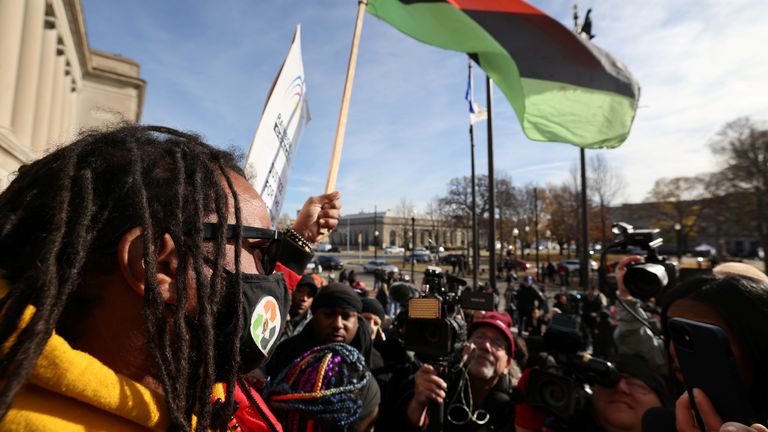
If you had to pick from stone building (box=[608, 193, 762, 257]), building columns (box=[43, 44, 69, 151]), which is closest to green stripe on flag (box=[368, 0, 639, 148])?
building columns (box=[43, 44, 69, 151])

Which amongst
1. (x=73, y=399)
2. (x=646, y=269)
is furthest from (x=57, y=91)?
(x=646, y=269)

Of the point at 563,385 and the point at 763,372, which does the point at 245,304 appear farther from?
the point at 563,385

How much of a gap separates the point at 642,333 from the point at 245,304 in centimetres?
408

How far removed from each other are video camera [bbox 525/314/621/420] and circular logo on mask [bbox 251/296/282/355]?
6.38 feet

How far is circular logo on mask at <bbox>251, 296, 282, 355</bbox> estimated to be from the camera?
1.34m

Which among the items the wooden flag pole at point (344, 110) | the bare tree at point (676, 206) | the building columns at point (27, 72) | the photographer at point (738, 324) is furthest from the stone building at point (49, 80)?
the bare tree at point (676, 206)

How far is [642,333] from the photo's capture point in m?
4.03

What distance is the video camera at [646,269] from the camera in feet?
9.70

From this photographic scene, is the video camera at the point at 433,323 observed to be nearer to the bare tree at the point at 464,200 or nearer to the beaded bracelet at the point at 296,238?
the beaded bracelet at the point at 296,238

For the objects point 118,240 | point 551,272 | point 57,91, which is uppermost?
point 57,91

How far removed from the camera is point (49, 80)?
1284 cm

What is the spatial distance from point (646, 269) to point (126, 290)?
10.4 feet

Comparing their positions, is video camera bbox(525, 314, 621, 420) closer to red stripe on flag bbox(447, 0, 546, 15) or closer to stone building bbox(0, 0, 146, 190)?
stone building bbox(0, 0, 146, 190)

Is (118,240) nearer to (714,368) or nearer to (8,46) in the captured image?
(714,368)
